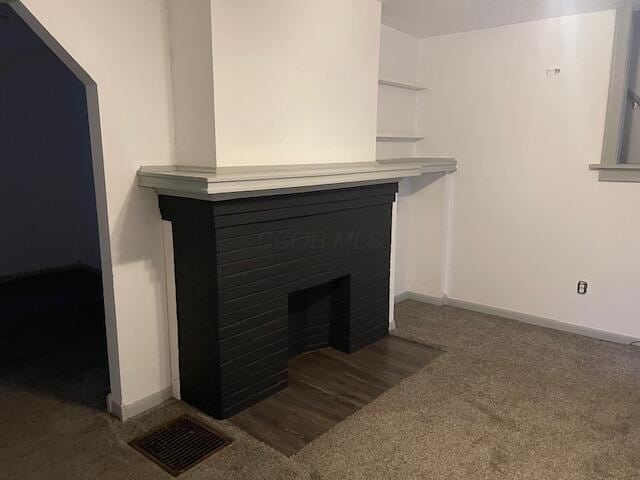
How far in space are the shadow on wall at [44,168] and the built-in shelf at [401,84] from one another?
9.85 feet

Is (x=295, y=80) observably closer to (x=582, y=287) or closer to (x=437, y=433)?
(x=437, y=433)

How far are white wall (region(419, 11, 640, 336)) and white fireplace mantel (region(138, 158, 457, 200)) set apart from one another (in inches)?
56.9

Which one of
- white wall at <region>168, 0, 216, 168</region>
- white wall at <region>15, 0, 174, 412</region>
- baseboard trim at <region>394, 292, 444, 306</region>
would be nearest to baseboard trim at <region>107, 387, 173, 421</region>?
white wall at <region>15, 0, 174, 412</region>

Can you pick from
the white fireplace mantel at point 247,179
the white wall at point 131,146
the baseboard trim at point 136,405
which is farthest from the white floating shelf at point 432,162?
the baseboard trim at point 136,405

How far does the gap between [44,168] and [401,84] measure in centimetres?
374

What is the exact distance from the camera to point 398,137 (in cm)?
405

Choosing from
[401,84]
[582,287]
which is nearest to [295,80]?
[401,84]

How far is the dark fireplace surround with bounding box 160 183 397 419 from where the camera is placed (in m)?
2.40

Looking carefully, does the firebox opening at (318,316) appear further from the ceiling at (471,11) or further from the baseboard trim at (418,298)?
the ceiling at (471,11)

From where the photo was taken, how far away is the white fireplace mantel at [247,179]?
216cm

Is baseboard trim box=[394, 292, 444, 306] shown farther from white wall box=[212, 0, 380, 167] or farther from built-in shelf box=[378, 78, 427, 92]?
built-in shelf box=[378, 78, 427, 92]

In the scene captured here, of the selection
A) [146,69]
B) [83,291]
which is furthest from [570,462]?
[83,291]

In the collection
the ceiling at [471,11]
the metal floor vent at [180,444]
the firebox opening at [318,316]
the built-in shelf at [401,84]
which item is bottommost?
the metal floor vent at [180,444]

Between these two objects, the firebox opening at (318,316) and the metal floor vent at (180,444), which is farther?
the firebox opening at (318,316)
